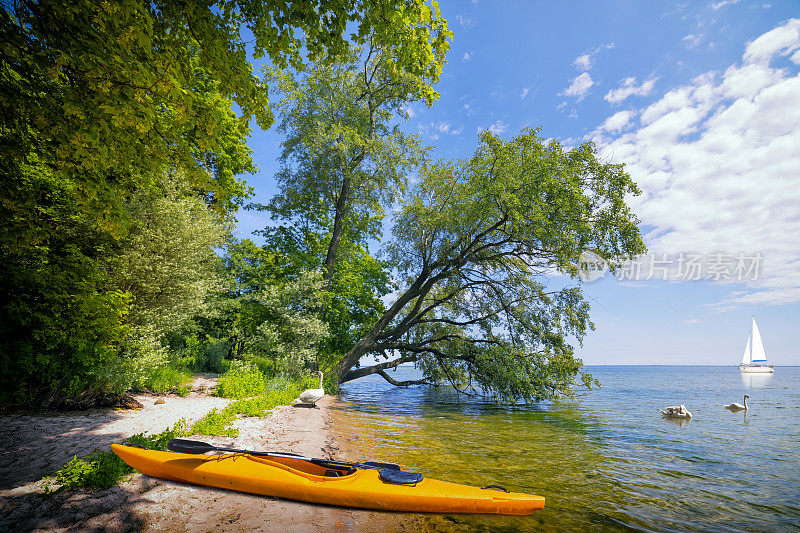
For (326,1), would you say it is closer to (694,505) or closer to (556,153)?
(694,505)

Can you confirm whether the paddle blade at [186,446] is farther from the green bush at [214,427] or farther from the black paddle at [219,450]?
the green bush at [214,427]

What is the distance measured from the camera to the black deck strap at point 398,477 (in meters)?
4.50

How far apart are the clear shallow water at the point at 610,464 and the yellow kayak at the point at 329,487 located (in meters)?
0.20

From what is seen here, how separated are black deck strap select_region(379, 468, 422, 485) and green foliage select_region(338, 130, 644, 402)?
33.6 feet

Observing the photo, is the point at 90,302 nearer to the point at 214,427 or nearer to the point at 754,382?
the point at 214,427

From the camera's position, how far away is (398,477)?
4578mm

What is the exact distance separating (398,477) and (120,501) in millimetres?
3271

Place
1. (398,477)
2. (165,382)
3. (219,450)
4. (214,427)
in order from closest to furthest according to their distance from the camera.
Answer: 1. (398,477)
2. (219,450)
3. (214,427)
4. (165,382)

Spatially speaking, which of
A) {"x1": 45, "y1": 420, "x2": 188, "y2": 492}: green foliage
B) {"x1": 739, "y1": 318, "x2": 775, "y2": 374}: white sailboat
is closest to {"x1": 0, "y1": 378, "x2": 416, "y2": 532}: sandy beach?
{"x1": 45, "y1": 420, "x2": 188, "y2": 492}: green foliage

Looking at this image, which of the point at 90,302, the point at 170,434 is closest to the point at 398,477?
the point at 170,434

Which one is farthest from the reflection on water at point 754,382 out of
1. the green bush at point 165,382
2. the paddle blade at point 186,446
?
the green bush at point 165,382

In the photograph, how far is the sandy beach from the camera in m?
3.29

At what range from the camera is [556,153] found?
13695mm

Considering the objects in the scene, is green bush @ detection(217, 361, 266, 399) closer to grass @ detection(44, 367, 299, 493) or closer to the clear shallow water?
grass @ detection(44, 367, 299, 493)
